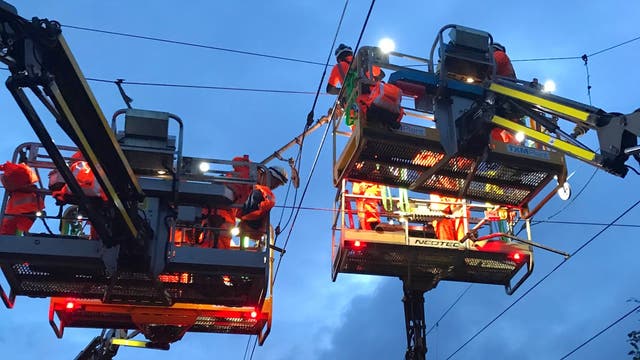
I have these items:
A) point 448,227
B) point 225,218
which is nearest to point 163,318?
point 225,218

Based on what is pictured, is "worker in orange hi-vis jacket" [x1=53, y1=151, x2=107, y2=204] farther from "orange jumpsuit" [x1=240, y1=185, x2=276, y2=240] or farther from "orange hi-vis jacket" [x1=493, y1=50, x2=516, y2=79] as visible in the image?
"orange hi-vis jacket" [x1=493, y1=50, x2=516, y2=79]

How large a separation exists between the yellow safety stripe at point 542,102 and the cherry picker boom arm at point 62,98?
4524mm

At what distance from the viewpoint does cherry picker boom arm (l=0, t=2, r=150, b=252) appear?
319 inches

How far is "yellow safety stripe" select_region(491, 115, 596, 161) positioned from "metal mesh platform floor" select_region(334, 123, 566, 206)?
0.83 m

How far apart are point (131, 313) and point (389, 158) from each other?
4972 mm

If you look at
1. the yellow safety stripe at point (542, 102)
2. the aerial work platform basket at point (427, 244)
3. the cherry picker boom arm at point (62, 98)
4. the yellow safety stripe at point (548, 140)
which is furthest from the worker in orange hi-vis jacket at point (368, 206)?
the cherry picker boom arm at point (62, 98)

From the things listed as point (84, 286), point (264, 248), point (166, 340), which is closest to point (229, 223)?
point (264, 248)

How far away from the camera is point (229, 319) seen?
45.3ft

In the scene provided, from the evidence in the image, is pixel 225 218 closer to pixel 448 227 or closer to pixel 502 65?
pixel 502 65

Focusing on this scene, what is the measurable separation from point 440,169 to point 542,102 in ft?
6.34

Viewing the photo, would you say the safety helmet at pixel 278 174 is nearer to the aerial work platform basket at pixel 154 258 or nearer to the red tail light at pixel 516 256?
the aerial work platform basket at pixel 154 258

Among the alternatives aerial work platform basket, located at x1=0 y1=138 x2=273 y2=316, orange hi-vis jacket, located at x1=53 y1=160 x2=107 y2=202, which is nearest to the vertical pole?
aerial work platform basket, located at x1=0 y1=138 x2=273 y2=316

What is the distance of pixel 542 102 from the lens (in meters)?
9.61

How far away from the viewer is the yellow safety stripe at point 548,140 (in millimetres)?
8992
